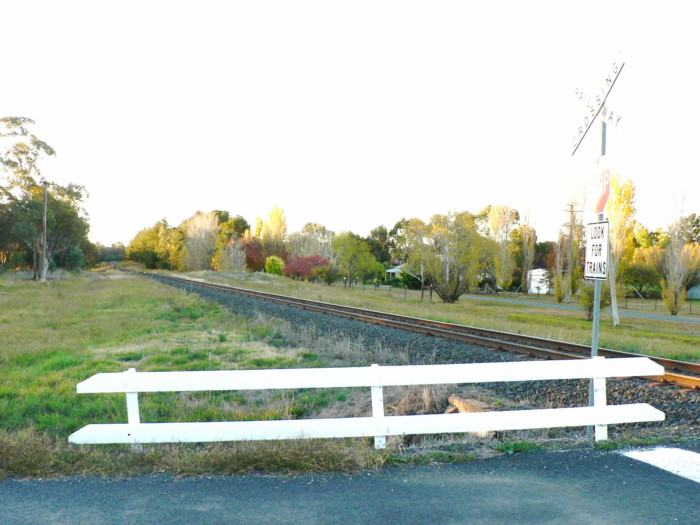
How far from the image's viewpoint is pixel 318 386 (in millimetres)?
4848

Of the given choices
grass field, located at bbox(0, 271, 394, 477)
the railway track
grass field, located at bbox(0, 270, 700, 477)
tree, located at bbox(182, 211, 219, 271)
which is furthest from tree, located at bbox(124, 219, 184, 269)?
the railway track

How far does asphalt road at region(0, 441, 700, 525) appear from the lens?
362cm

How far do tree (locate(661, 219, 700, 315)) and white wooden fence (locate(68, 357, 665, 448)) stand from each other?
Result: 32.5 meters

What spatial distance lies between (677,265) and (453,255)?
1461 centimetres

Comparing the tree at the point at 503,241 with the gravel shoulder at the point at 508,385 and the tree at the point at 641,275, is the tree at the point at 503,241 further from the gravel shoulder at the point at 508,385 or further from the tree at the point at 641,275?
the gravel shoulder at the point at 508,385

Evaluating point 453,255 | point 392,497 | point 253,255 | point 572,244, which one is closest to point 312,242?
point 253,255

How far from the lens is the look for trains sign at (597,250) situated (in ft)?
17.7

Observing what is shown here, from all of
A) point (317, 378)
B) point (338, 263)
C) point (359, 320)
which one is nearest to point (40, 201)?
point (338, 263)

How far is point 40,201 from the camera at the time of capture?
58406mm

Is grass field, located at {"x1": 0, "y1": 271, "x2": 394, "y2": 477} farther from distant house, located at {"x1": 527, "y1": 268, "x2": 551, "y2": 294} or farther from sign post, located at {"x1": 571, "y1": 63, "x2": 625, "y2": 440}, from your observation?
distant house, located at {"x1": 527, "y1": 268, "x2": 551, "y2": 294}

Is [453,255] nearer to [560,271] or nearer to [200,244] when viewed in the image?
[560,271]

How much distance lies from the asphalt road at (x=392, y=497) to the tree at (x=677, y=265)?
33.1 metres

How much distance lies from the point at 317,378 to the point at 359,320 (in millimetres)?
15445

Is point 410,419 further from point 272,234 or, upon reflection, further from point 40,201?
point 272,234
